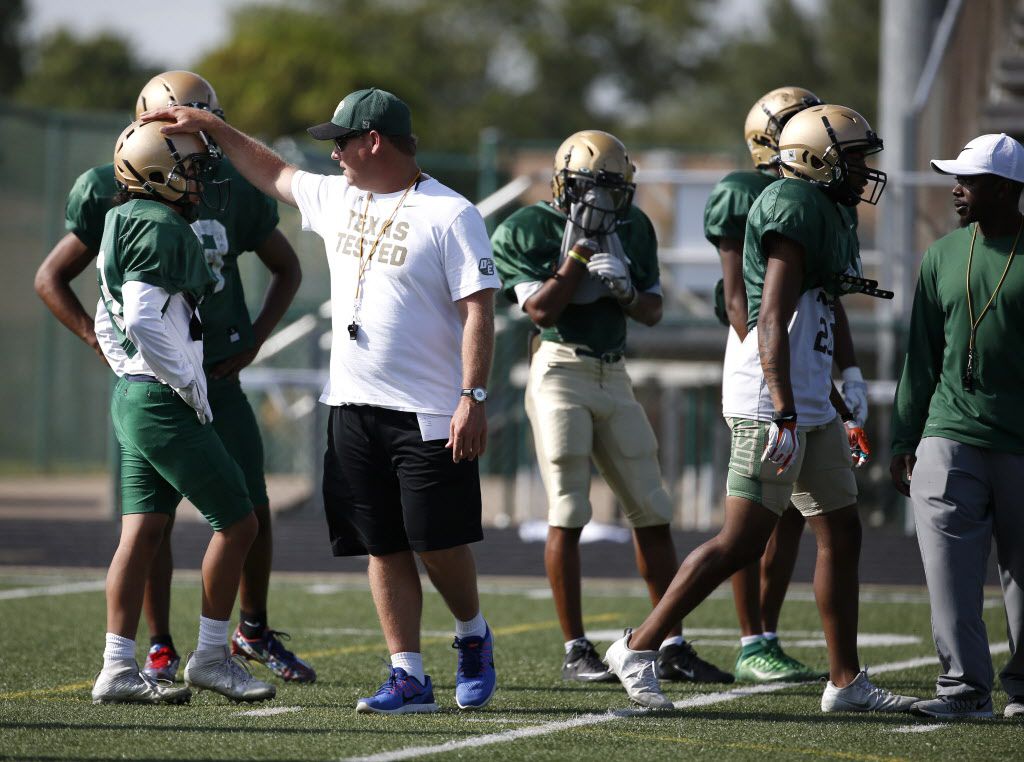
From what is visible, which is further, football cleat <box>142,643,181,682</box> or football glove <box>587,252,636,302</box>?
football glove <box>587,252,636,302</box>

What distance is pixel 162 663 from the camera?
6266 millimetres

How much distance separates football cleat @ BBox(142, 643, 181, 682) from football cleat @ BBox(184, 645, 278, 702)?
0.39 metres

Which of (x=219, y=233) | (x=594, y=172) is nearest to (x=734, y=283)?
(x=594, y=172)

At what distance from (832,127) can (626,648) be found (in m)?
1.92

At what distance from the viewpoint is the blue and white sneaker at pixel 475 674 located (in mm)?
5695

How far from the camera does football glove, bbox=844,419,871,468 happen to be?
19.3ft

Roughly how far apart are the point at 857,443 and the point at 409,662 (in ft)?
5.77

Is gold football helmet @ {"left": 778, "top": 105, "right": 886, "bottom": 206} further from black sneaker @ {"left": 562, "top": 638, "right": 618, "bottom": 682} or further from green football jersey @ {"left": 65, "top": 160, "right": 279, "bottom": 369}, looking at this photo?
green football jersey @ {"left": 65, "top": 160, "right": 279, "bottom": 369}

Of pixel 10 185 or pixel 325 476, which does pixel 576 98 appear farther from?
pixel 325 476

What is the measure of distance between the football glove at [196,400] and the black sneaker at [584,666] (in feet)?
5.90

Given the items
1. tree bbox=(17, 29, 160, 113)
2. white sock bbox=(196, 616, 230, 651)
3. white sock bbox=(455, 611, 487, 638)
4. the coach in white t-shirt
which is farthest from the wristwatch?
tree bbox=(17, 29, 160, 113)

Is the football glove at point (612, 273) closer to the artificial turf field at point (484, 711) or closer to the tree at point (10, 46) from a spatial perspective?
the artificial turf field at point (484, 711)

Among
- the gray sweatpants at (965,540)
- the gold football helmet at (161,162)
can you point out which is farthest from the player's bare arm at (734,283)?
the gold football helmet at (161,162)

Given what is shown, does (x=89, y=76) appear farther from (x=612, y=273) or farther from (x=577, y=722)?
(x=577, y=722)
